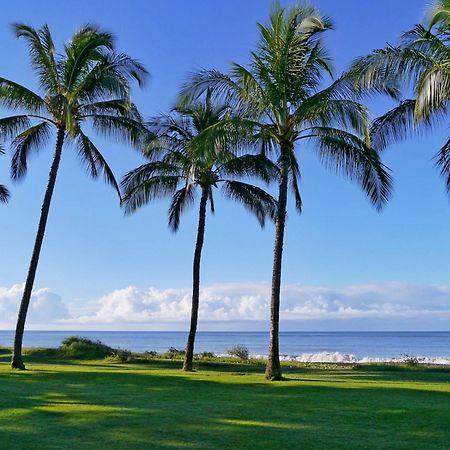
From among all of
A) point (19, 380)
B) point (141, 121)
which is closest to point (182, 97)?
point (141, 121)

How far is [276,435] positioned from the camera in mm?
8219

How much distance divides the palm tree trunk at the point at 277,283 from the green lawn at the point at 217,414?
1.27 m

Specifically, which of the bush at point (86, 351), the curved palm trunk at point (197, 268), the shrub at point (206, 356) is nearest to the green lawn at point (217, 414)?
the curved palm trunk at point (197, 268)

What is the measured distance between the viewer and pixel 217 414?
9867 millimetres

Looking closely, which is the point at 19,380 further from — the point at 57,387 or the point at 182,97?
the point at 182,97

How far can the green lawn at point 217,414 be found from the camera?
7816 millimetres

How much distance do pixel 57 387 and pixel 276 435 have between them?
696cm

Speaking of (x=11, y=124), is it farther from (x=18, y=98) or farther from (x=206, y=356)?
(x=206, y=356)

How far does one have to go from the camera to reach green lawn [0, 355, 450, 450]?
25.6 ft

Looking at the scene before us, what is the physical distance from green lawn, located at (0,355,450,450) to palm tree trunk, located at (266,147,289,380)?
127 cm

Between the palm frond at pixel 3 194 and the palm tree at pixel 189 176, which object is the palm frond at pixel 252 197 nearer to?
the palm tree at pixel 189 176

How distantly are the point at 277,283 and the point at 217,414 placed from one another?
Answer: 24.3 feet

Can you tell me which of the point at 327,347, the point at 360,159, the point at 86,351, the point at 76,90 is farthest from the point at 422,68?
the point at 327,347

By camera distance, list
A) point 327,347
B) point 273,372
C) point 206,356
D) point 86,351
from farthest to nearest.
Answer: point 327,347
point 206,356
point 86,351
point 273,372
